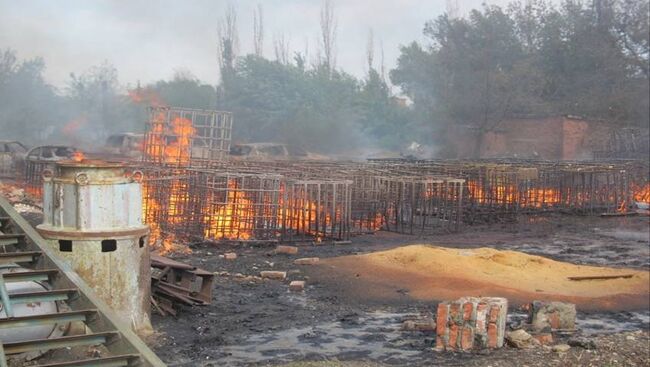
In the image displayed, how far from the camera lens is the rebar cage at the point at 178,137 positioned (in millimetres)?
19922

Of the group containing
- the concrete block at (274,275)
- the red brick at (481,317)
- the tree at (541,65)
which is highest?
the tree at (541,65)

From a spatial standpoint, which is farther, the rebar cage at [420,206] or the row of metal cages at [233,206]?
the rebar cage at [420,206]

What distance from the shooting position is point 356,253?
14828mm

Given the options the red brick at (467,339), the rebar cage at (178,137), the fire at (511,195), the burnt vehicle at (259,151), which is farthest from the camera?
the burnt vehicle at (259,151)

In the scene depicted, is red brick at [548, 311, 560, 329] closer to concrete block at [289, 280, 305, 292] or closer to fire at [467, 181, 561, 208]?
concrete block at [289, 280, 305, 292]

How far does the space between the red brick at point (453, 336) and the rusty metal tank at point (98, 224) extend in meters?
3.66

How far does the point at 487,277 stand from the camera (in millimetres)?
11875

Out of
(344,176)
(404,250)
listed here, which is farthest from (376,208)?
(404,250)

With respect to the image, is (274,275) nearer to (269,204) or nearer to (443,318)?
(269,204)

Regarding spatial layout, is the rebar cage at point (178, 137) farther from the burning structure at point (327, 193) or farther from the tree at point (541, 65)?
the tree at point (541, 65)

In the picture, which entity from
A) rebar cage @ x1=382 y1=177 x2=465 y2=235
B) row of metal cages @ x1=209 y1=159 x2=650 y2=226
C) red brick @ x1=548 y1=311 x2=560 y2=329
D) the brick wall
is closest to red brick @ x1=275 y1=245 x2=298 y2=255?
row of metal cages @ x1=209 y1=159 x2=650 y2=226

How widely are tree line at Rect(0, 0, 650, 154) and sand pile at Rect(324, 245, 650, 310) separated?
2789 centimetres

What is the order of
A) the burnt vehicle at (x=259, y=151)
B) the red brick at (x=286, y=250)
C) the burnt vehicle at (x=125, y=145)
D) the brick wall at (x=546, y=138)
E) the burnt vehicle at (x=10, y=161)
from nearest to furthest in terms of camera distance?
the red brick at (x=286, y=250)
the burnt vehicle at (x=10, y=161)
the burnt vehicle at (x=125, y=145)
the burnt vehicle at (x=259, y=151)
the brick wall at (x=546, y=138)

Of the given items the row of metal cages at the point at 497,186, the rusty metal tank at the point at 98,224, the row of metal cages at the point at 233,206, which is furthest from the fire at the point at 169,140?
the rusty metal tank at the point at 98,224
